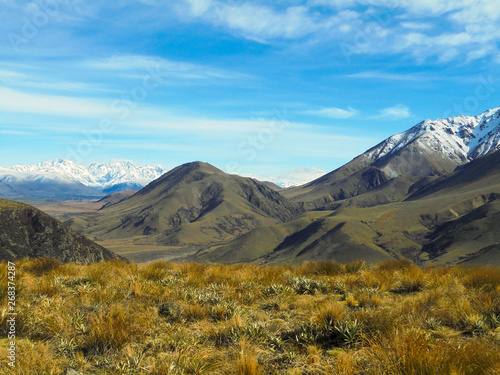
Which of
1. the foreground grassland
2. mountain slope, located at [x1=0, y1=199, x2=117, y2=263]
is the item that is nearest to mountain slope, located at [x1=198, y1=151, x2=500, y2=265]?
mountain slope, located at [x1=0, y1=199, x2=117, y2=263]

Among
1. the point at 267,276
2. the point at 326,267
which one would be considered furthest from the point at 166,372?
the point at 326,267

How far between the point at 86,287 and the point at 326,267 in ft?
29.9

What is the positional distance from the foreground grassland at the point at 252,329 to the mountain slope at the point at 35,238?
1562cm

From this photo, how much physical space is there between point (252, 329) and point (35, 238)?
77.9ft

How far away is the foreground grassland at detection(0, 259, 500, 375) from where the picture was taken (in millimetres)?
4398

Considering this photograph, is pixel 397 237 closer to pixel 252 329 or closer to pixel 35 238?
pixel 35 238

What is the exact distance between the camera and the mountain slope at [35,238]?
21.7 m

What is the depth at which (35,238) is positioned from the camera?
23719 millimetres

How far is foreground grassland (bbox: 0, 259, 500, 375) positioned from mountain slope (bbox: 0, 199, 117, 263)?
1562 cm

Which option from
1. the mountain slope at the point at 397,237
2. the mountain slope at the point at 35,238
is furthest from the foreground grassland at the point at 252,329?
the mountain slope at the point at 397,237

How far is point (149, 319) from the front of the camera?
634 cm

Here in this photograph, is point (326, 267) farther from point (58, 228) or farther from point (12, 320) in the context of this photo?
point (58, 228)

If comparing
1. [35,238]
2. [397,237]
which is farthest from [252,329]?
[397,237]

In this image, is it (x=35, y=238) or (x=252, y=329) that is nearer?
(x=252, y=329)
